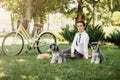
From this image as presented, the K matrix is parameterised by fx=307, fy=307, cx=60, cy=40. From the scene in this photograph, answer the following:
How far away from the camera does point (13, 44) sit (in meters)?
10.6

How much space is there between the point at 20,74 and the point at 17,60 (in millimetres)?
2253

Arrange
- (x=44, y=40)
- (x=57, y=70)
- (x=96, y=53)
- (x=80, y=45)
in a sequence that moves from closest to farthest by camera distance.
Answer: (x=57, y=70) → (x=96, y=53) → (x=80, y=45) → (x=44, y=40)

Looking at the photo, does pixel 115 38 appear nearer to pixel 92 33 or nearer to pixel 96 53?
pixel 92 33

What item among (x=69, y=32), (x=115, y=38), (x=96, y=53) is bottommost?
(x=115, y=38)

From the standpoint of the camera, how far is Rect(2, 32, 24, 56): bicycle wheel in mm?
10438

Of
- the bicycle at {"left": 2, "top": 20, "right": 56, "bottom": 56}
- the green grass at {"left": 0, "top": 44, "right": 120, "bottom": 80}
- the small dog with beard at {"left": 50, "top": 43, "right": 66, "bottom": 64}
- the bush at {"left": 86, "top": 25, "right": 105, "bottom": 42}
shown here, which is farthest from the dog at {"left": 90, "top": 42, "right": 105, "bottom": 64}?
the bush at {"left": 86, "top": 25, "right": 105, "bottom": 42}

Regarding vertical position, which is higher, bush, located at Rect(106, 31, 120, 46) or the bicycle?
the bicycle

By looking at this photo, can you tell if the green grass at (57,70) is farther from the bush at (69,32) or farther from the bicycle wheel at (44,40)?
the bush at (69,32)

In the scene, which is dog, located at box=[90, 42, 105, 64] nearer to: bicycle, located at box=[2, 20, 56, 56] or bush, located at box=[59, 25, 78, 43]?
bicycle, located at box=[2, 20, 56, 56]

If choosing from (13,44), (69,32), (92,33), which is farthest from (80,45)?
(69,32)

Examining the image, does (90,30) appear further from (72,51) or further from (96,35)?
(72,51)

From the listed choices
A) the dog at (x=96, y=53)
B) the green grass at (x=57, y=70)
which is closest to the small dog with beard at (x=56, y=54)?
the green grass at (x=57, y=70)

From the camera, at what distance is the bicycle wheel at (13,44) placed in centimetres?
1044

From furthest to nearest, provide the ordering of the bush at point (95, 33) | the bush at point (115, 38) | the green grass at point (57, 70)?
the bush at point (115, 38) → the bush at point (95, 33) → the green grass at point (57, 70)
